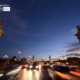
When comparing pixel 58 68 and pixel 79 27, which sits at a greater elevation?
pixel 79 27

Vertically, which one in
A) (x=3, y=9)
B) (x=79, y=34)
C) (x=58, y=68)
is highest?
(x=3, y=9)

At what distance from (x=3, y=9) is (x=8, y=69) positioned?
41.9 ft

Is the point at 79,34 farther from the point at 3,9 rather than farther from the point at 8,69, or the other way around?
the point at 8,69

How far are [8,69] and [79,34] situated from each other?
48.0ft

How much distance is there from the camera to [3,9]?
25.8ft

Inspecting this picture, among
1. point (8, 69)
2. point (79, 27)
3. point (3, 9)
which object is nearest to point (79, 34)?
point (79, 27)

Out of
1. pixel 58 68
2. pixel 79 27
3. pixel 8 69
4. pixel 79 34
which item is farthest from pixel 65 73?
pixel 8 69

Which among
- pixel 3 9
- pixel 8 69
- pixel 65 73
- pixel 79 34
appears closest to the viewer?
pixel 65 73

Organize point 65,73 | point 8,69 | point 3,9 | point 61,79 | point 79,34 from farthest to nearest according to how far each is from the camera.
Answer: point 8,69 → point 79,34 → point 3,9 → point 65,73 → point 61,79

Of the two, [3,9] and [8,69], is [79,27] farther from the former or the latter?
[8,69]

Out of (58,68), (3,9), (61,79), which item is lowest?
(61,79)

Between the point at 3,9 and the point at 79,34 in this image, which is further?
the point at 79,34

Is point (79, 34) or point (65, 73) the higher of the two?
point (79, 34)

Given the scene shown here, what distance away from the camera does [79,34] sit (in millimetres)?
9281
